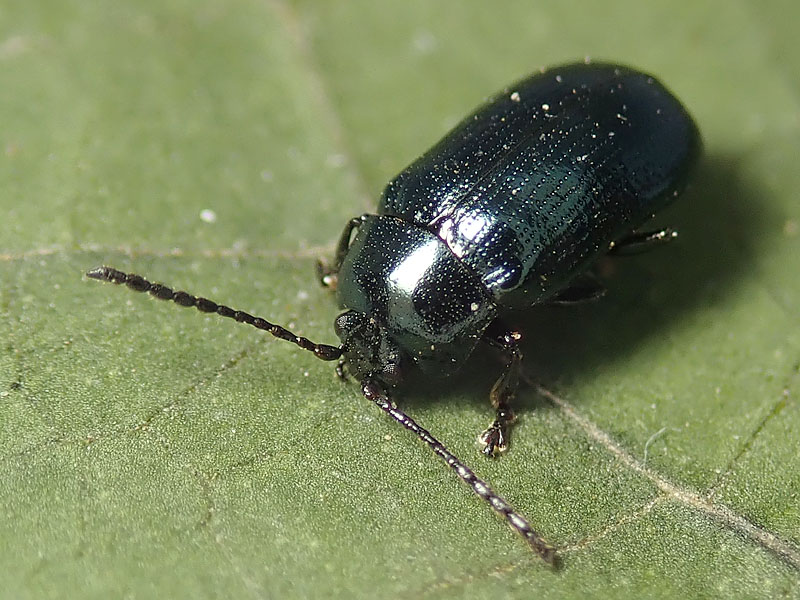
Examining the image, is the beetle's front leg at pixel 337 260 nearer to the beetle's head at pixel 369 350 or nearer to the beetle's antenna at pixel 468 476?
the beetle's head at pixel 369 350

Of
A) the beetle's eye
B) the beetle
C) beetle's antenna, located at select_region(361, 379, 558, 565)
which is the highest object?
the beetle

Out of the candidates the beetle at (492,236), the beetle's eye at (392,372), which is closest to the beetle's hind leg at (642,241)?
the beetle at (492,236)

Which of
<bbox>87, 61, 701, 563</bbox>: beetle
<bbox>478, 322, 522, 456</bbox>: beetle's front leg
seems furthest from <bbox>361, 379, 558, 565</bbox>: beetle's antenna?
<bbox>478, 322, 522, 456</bbox>: beetle's front leg

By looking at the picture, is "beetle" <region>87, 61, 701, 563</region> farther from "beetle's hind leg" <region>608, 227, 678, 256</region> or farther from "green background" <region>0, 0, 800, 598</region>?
"green background" <region>0, 0, 800, 598</region>

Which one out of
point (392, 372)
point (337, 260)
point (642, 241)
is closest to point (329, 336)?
point (337, 260)

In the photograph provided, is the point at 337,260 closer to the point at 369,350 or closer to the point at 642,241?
the point at 369,350

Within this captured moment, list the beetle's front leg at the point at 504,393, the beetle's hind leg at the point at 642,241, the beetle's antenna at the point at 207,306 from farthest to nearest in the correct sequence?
the beetle's hind leg at the point at 642,241 < the beetle's front leg at the point at 504,393 < the beetle's antenna at the point at 207,306

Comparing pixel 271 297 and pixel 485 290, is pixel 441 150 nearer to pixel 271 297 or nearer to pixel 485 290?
pixel 485 290
